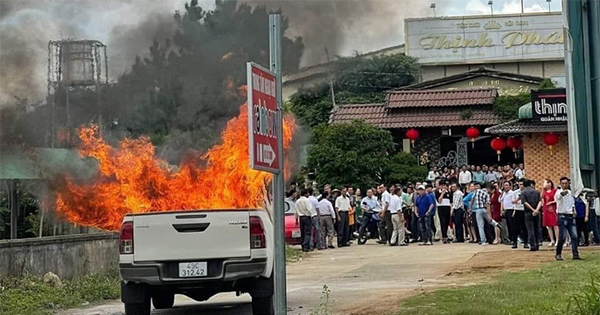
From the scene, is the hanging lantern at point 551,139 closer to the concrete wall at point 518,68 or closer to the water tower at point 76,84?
the water tower at point 76,84

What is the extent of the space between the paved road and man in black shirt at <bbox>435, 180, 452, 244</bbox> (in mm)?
1075

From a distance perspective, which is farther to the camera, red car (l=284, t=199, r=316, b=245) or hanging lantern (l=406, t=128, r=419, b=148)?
hanging lantern (l=406, t=128, r=419, b=148)

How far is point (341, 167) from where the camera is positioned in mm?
32750

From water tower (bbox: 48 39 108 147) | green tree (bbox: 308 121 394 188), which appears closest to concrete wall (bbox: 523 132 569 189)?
green tree (bbox: 308 121 394 188)

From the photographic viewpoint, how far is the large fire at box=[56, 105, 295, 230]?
1350 centimetres

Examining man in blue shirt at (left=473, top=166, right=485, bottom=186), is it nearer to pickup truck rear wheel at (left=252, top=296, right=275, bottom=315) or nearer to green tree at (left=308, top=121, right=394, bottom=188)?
green tree at (left=308, top=121, right=394, bottom=188)

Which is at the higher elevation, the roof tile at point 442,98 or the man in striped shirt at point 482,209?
the roof tile at point 442,98

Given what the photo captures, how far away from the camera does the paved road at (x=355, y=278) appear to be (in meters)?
13.5

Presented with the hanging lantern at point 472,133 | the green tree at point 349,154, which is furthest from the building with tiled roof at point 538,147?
the hanging lantern at point 472,133

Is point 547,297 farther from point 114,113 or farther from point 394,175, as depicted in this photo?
point 394,175

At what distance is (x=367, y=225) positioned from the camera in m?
27.5

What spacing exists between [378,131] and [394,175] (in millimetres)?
1768

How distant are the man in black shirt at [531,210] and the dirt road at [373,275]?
0.32 m

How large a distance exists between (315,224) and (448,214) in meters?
3.56
